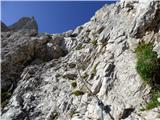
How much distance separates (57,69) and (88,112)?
885cm

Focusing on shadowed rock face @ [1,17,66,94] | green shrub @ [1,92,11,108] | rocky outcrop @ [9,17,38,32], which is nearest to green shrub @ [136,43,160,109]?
green shrub @ [1,92,11,108]

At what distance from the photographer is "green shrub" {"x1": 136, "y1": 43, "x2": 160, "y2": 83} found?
2117 centimetres

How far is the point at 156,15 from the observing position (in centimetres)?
2581

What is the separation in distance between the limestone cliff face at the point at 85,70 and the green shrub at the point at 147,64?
0.50 meters

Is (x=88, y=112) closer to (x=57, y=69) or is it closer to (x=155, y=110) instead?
(x=155, y=110)

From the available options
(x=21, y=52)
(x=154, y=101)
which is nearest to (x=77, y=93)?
(x=154, y=101)

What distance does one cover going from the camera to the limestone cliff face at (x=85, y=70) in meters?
21.3

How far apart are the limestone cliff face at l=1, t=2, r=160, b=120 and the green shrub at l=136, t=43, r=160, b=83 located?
1.62 ft

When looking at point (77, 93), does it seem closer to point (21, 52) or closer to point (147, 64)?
point (147, 64)

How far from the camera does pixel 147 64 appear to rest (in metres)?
21.5

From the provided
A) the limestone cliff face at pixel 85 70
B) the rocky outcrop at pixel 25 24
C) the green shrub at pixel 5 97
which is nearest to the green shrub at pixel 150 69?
the limestone cliff face at pixel 85 70

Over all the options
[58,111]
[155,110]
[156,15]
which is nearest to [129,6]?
[156,15]

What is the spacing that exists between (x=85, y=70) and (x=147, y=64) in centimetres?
703

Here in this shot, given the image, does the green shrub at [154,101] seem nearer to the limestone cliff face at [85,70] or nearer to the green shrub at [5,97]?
the limestone cliff face at [85,70]
